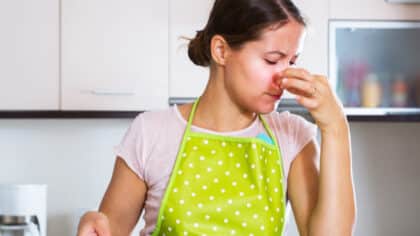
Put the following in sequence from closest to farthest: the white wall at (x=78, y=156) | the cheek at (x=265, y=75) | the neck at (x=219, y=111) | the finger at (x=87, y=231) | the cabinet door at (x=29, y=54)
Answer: the finger at (x=87, y=231) < the cheek at (x=265, y=75) < the neck at (x=219, y=111) < the cabinet door at (x=29, y=54) < the white wall at (x=78, y=156)

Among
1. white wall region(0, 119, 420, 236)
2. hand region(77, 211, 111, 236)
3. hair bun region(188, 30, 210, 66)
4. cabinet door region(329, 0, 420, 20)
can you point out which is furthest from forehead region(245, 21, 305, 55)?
white wall region(0, 119, 420, 236)

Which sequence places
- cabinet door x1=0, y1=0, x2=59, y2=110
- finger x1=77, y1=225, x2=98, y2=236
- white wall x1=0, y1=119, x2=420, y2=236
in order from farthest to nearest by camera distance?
white wall x1=0, y1=119, x2=420, y2=236 < cabinet door x1=0, y1=0, x2=59, y2=110 < finger x1=77, y1=225, x2=98, y2=236

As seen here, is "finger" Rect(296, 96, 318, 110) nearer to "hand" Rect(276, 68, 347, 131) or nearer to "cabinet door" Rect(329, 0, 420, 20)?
"hand" Rect(276, 68, 347, 131)

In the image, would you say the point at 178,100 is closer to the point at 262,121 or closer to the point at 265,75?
the point at 262,121

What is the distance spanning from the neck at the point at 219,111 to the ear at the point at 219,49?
0.10 feet

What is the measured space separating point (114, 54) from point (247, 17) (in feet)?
3.97

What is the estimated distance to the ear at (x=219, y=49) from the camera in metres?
1.23

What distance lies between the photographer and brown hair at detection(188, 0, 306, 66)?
1177mm

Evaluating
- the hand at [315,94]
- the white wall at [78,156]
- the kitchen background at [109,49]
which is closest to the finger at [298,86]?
the hand at [315,94]

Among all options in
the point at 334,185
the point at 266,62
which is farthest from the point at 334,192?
the point at 266,62

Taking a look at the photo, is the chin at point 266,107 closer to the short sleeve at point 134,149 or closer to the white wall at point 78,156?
the short sleeve at point 134,149

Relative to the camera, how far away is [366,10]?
2.40m

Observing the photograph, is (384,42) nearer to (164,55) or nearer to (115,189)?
(164,55)

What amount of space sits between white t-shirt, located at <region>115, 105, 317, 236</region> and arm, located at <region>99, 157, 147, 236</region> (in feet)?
0.05
